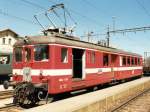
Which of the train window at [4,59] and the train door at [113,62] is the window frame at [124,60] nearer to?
the train door at [113,62]

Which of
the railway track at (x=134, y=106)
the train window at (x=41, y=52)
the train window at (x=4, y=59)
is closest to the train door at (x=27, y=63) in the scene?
the train window at (x=41, y=52)

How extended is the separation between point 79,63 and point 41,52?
355cm

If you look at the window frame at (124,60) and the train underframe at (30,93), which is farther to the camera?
the window frame at (124,60)

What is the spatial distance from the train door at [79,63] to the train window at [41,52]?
2.51 metres

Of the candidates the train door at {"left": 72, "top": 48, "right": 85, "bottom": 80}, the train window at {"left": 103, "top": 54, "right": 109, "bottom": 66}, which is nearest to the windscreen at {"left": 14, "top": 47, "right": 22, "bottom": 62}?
the train door at {"left": 72, "top": 48, "right": 85, "bottom": 80}

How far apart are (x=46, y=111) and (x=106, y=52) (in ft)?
34.2

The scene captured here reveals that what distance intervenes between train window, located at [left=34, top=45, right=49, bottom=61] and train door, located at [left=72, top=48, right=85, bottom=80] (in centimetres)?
251

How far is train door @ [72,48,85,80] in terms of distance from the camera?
52.6 ft

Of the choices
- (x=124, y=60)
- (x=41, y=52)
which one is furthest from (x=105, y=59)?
(x=41, y=52)

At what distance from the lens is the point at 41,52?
44.4 ft

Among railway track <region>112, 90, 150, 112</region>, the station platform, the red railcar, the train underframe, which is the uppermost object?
the red railcar

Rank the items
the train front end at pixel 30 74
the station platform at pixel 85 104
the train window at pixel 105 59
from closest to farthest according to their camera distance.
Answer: the station platform at pixel 85 104 < the train front end at pixel 30 74 < the train window at pixel 105 59

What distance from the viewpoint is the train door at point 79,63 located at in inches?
631

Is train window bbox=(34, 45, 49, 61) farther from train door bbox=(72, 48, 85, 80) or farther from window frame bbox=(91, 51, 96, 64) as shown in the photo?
window frame bbox=(91, 51, 96, 64)
